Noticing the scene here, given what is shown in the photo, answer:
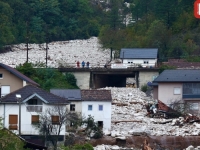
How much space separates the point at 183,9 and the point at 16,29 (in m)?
15.5

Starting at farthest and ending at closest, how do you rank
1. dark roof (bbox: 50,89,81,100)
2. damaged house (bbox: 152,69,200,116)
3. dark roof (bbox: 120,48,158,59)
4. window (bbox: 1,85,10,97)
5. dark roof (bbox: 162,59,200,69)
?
dark roof (bbox: 120,48,158,59), dark roof (bbox: 162,59,200,69), damaged house (bbox: 152,69,200,116), window (bbox: 1,85,10,97), dark roof (bbox: 50,89,81,100)

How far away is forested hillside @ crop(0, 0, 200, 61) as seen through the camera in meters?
81.2

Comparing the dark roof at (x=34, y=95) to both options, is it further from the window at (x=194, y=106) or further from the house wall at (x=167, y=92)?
the house wall at (x=167, y=92)

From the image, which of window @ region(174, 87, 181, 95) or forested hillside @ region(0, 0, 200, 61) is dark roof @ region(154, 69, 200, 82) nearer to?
window @ region(174, 87, 181, 95)

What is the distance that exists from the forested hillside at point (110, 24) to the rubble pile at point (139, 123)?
17.2 metres

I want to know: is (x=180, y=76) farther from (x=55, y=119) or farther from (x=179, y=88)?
(x=55, y=119)

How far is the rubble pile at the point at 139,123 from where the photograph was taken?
2020 inches

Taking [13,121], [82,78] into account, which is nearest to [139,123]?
[13,121]

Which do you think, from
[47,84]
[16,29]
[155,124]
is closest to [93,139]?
[155,124]

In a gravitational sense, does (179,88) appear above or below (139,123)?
above

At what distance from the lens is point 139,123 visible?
53.6 metres

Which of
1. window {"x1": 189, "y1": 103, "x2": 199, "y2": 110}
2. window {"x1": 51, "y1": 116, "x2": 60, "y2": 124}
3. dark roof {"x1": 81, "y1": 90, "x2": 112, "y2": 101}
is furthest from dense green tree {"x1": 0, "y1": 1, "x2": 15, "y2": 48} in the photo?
window {"x1": 51, "y1": 116, "x2": 60, "y2": 124}

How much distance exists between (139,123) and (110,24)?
45.6 m

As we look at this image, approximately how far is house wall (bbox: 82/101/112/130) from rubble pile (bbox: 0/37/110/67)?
27322mm
